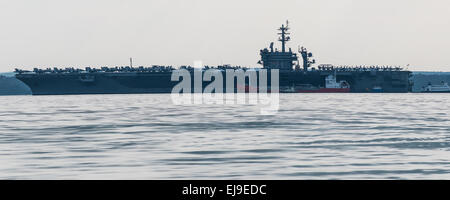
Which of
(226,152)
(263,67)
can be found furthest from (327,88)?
(226,152)

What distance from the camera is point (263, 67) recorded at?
324ft

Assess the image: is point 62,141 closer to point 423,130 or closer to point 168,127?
point 168,127

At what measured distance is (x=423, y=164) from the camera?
11.0 meters

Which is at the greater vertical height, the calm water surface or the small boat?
the calm water surface

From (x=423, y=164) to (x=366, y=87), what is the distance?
84665mm

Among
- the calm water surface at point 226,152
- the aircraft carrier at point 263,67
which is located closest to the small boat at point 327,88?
the aircraft carrier at point 263,67

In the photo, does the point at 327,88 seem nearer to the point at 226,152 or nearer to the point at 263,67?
the point at 263,67

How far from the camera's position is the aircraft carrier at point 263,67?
288ft

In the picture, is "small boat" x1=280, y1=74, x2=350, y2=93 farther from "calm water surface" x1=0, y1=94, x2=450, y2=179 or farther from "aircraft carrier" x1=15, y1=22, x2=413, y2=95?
"calm water surface" x1=0, y1=94, x2=450, y2=179

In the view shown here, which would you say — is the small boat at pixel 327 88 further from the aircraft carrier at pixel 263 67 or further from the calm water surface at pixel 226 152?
the calm water surface at pixel 226 152

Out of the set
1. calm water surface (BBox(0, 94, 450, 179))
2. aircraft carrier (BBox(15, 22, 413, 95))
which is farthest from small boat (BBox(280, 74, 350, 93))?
calm water surface (BBox(0, 94, 450, 179))

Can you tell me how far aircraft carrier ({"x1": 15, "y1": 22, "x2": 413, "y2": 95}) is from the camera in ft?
288

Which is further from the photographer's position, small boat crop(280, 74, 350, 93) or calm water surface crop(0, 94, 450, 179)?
small boat crop(280, 74, 350, 93)
